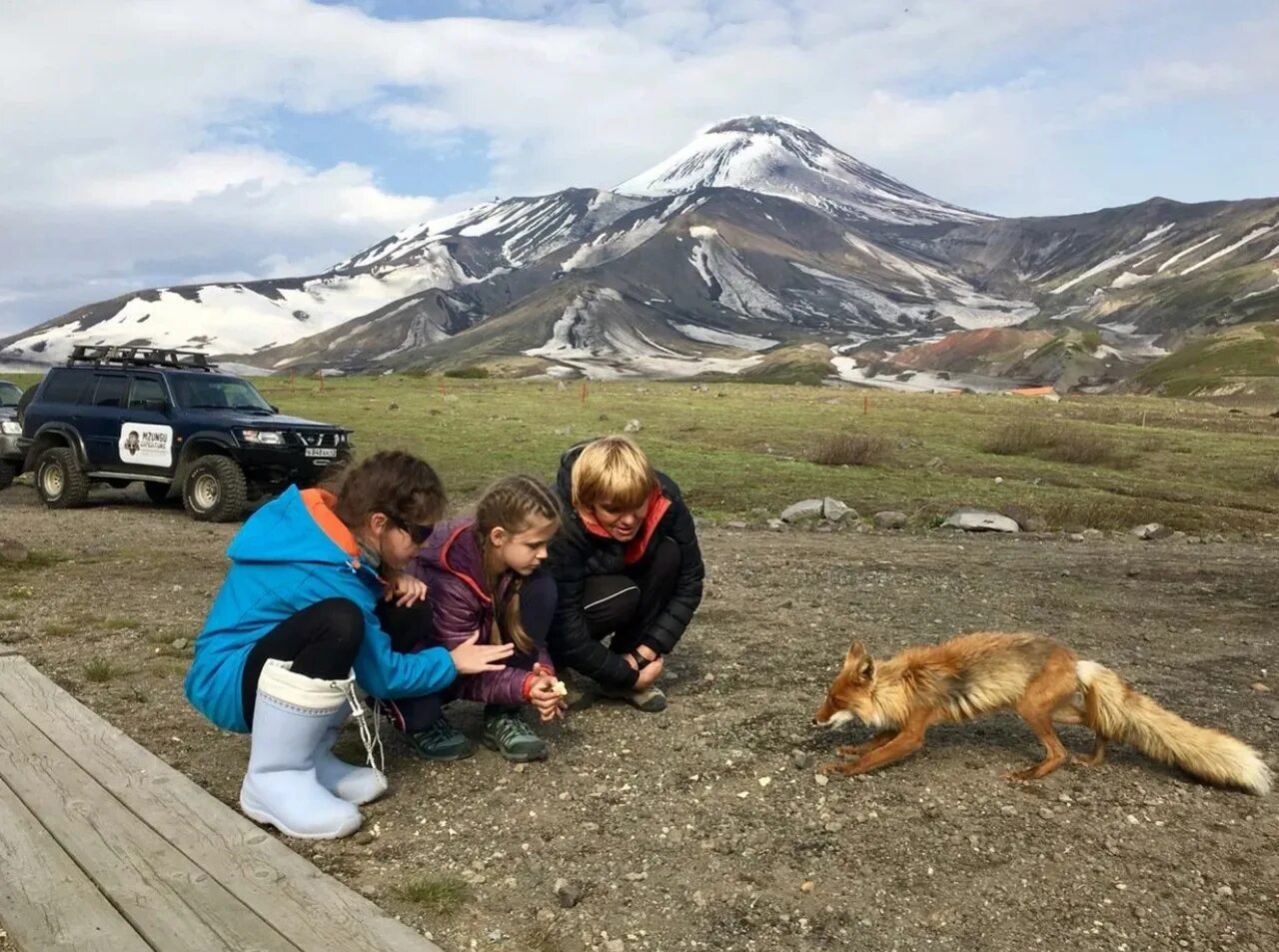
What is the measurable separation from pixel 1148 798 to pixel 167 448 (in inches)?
480

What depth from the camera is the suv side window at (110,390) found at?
1358 cm

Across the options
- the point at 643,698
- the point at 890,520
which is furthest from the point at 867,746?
the point at 890,520

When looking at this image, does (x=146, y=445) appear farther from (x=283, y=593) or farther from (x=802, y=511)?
(x=283, y=593)

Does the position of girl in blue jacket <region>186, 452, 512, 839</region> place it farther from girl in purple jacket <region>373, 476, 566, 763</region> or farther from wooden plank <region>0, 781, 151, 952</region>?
wooden plank <region>0, 781, 151, 952</region>

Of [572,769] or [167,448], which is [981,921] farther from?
[167,448]

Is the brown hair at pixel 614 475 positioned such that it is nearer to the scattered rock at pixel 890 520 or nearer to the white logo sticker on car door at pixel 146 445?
the scattered rock at pixel 890 520

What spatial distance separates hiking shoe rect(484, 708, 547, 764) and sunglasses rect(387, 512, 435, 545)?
1222 mm

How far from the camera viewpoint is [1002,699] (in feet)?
14.7

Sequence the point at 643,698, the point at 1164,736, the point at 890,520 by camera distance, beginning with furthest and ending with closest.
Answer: the point at 890,520 < the point at 643,698 < the point at 1164,736

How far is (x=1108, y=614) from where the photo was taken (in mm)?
7957

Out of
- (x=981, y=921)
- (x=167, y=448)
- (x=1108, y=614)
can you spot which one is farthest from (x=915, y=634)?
(x=167, y=448)

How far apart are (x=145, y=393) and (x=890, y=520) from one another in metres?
10.2

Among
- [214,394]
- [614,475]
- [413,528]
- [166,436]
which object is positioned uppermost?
[214,394]

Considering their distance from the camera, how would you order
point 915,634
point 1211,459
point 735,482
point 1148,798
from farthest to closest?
point 1211,459 < point 735,482 < point 915,634 < point 1148,798
